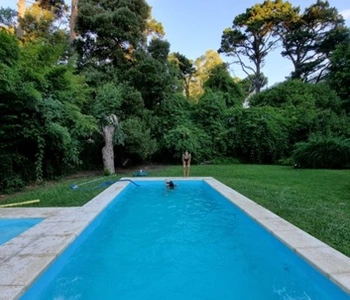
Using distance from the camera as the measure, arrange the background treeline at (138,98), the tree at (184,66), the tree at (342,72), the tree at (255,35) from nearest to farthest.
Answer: the background treeline at (138,98) < the tree at (342,72) < the tree at (255,35) < the tree at (184,66)

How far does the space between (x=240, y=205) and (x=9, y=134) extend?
6518 millimetres

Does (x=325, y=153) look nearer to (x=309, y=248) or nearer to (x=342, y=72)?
(x=342, y=72)

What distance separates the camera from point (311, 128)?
15.9 m

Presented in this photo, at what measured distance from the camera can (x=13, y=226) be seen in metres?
4.10

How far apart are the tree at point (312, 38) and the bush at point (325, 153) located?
515 inches

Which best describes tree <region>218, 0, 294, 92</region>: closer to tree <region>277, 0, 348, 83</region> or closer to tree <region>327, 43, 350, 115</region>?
tree <region>277, 0, 348, 83</region>

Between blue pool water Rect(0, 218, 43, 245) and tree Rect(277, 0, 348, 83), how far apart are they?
78.8ft

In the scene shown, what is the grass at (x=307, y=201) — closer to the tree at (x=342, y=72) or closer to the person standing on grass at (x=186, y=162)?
the person standing on grass at (x=186, y=162)

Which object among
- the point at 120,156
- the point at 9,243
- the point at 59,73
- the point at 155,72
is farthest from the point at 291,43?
the point at 9,243

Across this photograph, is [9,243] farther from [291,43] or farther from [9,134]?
[291,43]

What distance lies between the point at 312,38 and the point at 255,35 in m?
4.70

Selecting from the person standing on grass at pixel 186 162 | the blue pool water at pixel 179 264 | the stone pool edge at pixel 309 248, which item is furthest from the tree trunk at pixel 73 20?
the stone pool edge at pixel 309 248

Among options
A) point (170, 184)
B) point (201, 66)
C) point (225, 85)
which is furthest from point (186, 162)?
point (201, 66)

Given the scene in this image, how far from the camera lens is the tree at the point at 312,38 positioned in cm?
2121
